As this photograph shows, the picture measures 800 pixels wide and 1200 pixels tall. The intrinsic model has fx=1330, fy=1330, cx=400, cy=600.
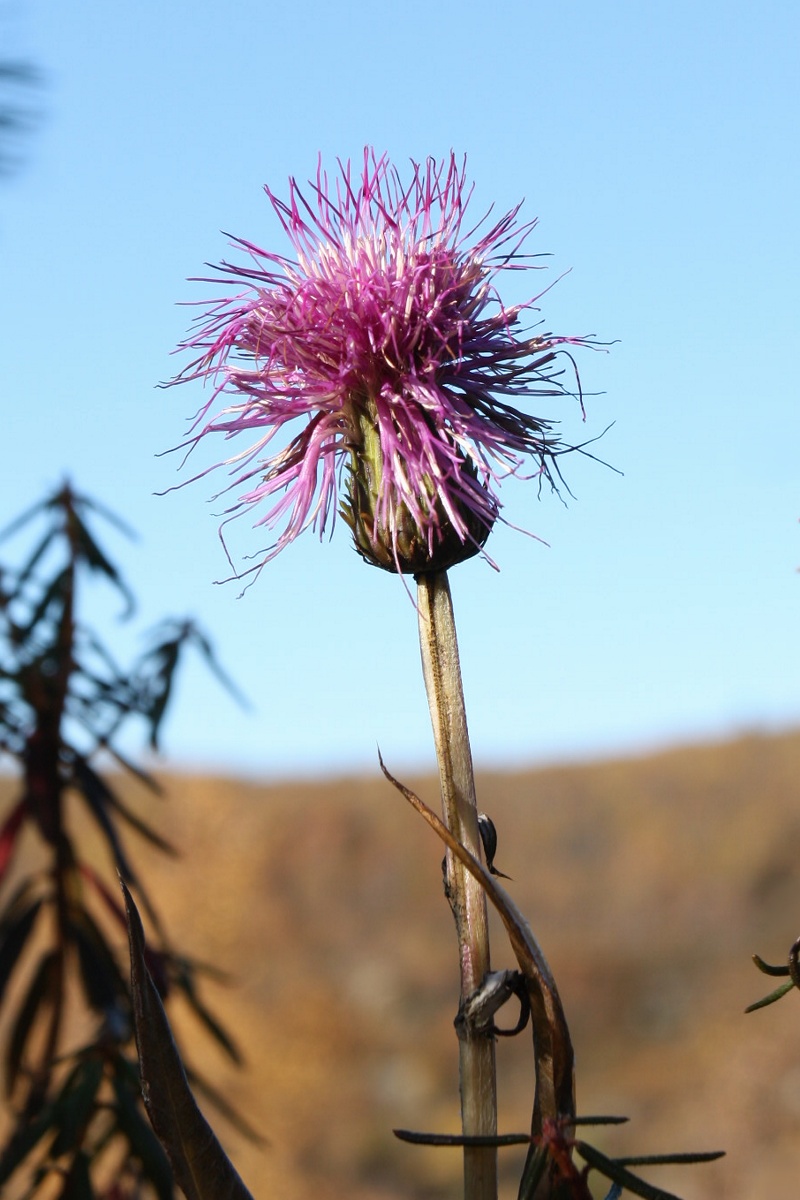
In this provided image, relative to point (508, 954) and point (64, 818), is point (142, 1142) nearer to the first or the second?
point (64, 818)

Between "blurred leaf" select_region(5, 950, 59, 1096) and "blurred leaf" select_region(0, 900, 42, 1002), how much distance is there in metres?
0.04

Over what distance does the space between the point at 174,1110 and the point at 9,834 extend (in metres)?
0.97

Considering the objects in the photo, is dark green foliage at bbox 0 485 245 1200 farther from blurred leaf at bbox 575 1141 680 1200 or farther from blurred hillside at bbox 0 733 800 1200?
blurred hillside at bbox 0 733 800 1200

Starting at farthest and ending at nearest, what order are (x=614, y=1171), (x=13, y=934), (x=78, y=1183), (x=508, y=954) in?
1. (x=508, y=954)
2. (x=13, y=934)
3. (x=78, y=1183)
4. (x=614, y=1171)

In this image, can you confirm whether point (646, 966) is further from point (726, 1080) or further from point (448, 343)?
point (448, 343)

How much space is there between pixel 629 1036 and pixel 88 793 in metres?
11.5

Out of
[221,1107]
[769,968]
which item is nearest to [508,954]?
[221,1107]

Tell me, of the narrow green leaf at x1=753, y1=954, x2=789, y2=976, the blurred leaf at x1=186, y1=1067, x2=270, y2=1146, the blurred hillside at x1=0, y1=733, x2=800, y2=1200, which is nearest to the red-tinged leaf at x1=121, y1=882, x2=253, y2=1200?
the narrow green leaf at x1=753, y1=954, x2=789, y2=976

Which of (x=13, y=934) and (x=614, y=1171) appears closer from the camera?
(x=614, y=1171)

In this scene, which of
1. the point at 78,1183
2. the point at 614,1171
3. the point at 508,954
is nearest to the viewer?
the point at 614,1171

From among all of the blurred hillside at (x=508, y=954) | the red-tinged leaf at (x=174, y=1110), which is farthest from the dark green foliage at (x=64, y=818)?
the blurred hillside at (x=508, y=954)

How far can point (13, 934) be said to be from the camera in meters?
1.79

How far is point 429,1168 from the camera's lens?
973cm

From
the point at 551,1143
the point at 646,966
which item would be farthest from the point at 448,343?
the point at 646,966
